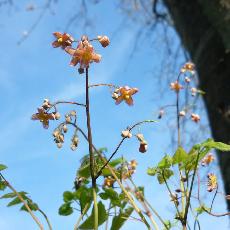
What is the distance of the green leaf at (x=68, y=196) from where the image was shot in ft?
2.73

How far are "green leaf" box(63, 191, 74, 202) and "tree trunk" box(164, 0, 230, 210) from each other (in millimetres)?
1637

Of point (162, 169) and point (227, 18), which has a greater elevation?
point (227, 18)

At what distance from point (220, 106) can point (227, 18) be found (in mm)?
536

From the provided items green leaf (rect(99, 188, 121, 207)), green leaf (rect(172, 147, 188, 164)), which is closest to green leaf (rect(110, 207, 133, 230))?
green leaf (rect(99, 188, 121, 207))

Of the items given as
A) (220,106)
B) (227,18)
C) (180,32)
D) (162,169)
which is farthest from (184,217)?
(180,32)

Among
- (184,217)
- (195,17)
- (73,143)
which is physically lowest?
(184,217)

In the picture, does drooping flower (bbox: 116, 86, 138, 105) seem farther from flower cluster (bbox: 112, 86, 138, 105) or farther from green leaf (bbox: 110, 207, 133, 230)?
green leaf (bbox: 110, 207, 133, 230)

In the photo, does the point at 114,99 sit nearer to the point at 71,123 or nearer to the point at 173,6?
the point at 71,123

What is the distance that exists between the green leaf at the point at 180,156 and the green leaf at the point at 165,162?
12mm

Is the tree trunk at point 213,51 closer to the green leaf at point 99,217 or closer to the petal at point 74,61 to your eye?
the green leaf at point 99,217

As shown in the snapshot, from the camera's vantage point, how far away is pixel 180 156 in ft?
2.49

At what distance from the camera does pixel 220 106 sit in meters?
2.53

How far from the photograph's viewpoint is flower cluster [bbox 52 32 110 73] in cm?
66

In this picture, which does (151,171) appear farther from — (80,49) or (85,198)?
(80,49)
